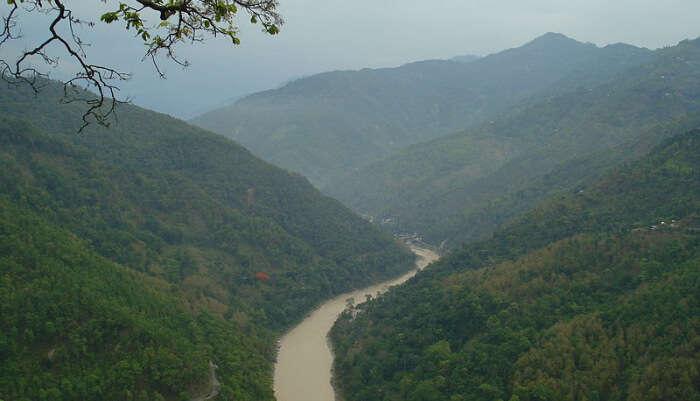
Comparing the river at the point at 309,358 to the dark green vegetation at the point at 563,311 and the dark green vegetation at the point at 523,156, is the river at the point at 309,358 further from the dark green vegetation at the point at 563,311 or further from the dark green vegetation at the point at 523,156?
the dark green vegetation at the point at 523,156

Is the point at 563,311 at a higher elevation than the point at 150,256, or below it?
below

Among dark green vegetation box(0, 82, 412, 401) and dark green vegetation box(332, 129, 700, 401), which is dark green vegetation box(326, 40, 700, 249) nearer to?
dark green vegetation box(0, 82, 412, 401)

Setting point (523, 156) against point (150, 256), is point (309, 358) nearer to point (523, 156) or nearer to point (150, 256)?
point (150, 256)

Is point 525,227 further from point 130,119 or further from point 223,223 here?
point 130,119

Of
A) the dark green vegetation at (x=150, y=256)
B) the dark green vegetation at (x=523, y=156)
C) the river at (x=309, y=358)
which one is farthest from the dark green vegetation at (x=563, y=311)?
the dark green vegetation at (x=523, y=156)

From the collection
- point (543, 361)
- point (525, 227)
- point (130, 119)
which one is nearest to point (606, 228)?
point (525, 227)

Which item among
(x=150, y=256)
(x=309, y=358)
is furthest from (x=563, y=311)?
(x=150, y=256)
